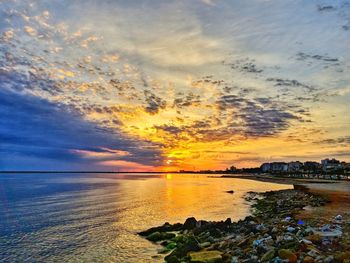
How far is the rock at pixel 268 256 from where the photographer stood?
42.4 ft

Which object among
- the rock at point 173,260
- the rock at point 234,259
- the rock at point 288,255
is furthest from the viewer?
the rock at point 173,260

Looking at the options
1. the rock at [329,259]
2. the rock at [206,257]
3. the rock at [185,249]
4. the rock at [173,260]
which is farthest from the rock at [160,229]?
the rock at [329,259]

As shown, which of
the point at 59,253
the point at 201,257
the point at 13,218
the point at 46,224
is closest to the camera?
the point at 201,257

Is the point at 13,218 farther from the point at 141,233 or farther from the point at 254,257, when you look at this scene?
the point at 254,257

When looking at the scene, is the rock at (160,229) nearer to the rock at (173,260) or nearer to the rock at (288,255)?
the rock at (173,260)

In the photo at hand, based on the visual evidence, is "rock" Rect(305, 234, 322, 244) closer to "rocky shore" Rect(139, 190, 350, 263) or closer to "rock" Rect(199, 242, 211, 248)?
"rocky shore" Rect(139, 190, 350, 263)

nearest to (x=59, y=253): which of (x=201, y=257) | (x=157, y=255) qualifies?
(x=157, y=255)

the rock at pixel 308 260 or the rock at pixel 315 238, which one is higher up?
the rock at pixel 315 238

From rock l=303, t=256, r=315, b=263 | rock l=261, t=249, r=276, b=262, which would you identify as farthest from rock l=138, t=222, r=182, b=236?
rock l=303, t=256, r=315, b=263

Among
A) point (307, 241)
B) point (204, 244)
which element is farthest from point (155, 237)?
point (307, 241)

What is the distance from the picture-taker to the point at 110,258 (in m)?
19.4

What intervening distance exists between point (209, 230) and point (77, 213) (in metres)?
21.4

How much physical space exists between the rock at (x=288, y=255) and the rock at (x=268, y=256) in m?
0.37

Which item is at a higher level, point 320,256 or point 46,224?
point 320,256
